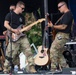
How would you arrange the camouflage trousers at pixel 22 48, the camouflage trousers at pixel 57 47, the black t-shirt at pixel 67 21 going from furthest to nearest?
Answer: the camouflage trousers at pixel 22 48
the camouflage trousers at pixel 57 47
the black t-shirt at pixel 67 21

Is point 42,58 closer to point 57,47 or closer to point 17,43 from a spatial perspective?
point 57,47

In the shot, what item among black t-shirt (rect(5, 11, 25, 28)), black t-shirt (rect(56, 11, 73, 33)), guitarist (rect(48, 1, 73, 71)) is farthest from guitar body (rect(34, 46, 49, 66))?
black t-shirt (rect(5, 11, 25, 28))

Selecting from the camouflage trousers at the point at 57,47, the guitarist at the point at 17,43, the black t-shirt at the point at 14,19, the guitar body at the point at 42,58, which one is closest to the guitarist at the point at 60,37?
the camouflage trousers at the point at 57,47

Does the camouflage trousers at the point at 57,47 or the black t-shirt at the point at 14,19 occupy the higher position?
the black t-shirt at the point at 14,19

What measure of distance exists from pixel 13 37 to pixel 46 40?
0.72 meters

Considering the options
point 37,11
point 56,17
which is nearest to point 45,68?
point 56,17

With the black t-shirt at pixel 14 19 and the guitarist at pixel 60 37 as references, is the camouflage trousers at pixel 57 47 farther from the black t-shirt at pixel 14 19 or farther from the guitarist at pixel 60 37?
the black t-shirt at pixel 14 19

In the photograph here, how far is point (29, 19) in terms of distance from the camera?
13.4 metres

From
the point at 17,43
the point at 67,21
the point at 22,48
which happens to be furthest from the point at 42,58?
the point at 67,21

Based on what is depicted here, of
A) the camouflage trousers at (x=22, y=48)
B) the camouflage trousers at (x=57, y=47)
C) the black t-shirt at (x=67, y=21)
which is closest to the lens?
the black t-shirt at (x=67, y=21)

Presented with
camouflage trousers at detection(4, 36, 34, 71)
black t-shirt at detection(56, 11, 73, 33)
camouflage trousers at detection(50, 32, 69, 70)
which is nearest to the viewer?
black t-shirt at detection(56, 11, 73, 33)

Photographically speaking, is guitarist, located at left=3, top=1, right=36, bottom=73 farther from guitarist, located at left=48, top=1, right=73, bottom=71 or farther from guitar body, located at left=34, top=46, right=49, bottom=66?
guitarist, located at left=48, top=1, right=73, bottom=71

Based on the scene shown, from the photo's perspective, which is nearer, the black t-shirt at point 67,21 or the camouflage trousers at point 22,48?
the black t-shirt at point 67,21

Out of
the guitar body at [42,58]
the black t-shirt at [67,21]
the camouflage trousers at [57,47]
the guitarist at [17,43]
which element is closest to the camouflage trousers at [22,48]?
the guitarist at [17,43]
